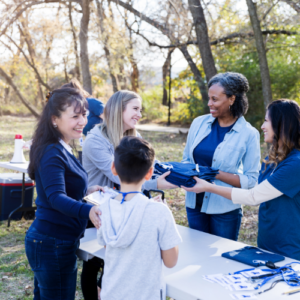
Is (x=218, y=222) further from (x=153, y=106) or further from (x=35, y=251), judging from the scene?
(x=153, y=106)

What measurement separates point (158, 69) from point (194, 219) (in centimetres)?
1984

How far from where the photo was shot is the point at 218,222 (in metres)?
2.92

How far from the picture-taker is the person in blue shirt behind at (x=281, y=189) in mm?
2352

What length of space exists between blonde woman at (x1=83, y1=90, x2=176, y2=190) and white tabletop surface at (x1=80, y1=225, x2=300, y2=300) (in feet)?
1.42

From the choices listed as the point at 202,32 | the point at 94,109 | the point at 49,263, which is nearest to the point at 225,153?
the point at 49,263

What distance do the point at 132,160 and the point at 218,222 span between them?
1409 mm

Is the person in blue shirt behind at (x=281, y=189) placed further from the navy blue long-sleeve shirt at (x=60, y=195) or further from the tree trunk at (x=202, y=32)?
the tree trunk at (x=202, y=32)

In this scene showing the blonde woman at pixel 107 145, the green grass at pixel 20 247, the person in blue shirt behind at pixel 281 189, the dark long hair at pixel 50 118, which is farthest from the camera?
the green grass at pixel 20 247

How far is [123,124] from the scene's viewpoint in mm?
2965

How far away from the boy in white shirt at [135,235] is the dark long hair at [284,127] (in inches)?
41.8

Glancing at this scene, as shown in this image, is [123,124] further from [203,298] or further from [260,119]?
[260,119]

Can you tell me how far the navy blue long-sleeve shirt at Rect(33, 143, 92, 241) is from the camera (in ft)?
6.51

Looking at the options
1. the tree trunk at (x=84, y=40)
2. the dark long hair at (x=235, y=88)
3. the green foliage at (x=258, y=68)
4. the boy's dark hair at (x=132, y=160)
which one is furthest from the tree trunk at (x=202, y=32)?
the boy's dark hair at (x=132, y=160)

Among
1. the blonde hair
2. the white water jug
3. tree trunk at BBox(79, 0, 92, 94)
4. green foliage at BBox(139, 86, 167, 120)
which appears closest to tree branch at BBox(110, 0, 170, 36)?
tree trunk at BBox(79, 0, 92, 94)
